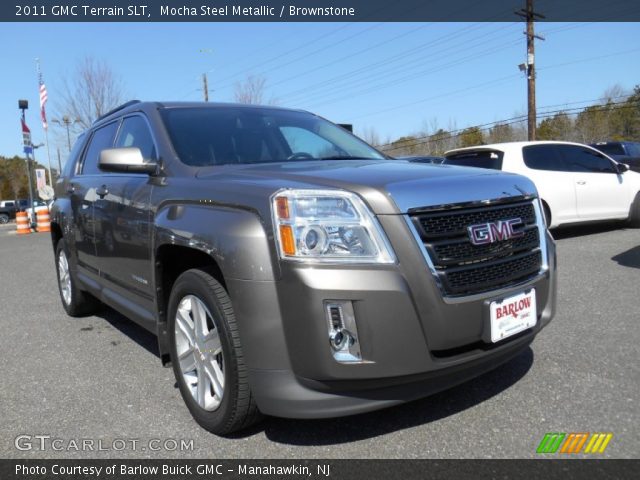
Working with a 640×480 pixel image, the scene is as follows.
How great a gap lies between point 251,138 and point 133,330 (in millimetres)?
2178

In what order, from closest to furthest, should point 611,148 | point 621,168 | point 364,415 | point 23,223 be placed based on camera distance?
point 364,415 < point 621,168 < point 611,148 < point 23,223

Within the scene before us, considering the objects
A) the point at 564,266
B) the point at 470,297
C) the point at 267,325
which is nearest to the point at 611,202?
the point at 564,266

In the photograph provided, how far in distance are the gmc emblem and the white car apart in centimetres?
538

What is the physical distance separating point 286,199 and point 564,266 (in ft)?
16.4

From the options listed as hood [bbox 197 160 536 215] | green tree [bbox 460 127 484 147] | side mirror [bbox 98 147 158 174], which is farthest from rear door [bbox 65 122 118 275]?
green tree [bbox 460 127 484 147]

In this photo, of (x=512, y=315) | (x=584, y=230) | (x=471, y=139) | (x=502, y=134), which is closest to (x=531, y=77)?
(x=584, y=230)

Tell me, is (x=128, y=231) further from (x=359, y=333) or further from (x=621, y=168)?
(x=621, y=168)

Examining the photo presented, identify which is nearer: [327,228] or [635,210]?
[327,228]

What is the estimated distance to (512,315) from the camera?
244 centimetres

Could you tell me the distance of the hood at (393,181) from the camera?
220 centimetres

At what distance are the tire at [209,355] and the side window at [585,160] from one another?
23.9ft

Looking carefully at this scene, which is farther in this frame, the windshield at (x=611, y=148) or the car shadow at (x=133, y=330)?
the windshield at (x=611, y=148)
